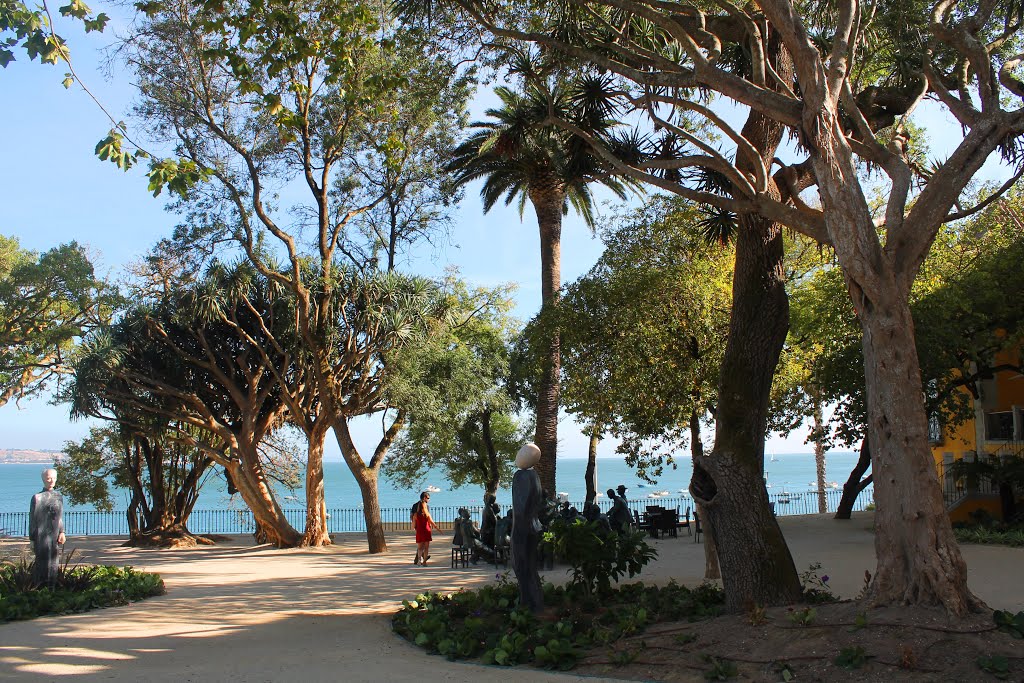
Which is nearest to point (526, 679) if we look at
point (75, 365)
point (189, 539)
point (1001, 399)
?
point (75, 365)

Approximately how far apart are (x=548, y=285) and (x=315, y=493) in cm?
868

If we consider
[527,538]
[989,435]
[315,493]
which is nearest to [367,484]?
[315,493]

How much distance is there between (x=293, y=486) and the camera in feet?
88.6

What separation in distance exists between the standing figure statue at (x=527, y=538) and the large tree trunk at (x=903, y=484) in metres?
3.53

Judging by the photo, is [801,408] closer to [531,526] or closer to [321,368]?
[321,368]

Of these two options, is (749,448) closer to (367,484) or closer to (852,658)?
(852,658)

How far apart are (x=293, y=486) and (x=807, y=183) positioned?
21565mm

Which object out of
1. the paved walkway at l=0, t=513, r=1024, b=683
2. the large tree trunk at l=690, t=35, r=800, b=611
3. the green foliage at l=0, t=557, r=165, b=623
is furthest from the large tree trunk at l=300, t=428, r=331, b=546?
the large tree trunk at l=690, t=35, r=800, b=611

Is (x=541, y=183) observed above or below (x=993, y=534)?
above

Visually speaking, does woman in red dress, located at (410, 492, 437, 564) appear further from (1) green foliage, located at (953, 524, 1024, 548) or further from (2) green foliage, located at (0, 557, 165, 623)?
(1) green foliage, located at (953, 524, 1024, 548)

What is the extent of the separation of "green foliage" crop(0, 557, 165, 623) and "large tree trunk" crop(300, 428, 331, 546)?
31.1 feet

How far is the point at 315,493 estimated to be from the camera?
22250mm

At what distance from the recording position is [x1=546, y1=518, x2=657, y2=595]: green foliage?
9.08 m

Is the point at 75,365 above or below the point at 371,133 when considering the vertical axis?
below
